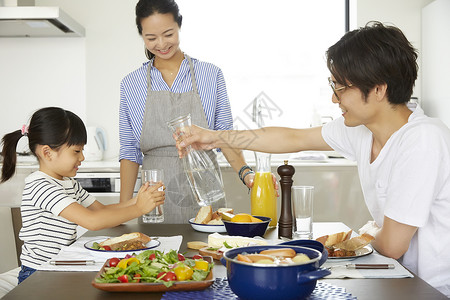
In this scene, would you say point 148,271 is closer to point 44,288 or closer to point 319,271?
point 44,288

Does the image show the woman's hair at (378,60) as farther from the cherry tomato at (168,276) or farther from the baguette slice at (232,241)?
the cherry tomato at (168,276)

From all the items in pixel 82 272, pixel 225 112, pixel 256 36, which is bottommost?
pixel 82 272

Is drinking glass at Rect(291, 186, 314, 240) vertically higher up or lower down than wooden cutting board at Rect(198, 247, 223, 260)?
higher up

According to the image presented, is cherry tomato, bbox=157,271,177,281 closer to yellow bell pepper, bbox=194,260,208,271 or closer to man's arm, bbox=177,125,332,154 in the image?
yellow bell pepper, bbox=194,260,208,271

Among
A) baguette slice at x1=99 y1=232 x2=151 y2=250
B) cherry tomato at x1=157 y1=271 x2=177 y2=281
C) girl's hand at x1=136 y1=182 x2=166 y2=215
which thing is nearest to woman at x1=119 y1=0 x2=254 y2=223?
girl's hand at x1=136 y1=182 x2=166 y2=215

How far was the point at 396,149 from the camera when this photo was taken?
1.49m

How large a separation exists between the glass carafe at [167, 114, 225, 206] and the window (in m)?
2.51

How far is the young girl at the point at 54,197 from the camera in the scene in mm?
1750

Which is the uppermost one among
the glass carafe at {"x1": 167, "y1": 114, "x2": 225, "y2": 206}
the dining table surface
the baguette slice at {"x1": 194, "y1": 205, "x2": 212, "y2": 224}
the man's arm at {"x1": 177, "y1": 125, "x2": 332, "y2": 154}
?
the man's arm at {"x1": 177, "y1": 125, "x2": 332, "y2": 154}

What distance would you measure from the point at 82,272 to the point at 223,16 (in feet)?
10.5

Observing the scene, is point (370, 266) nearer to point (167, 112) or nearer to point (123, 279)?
point (123, 279)

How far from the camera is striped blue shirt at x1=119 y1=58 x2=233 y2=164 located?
237cm

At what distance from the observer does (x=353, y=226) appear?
358 cm

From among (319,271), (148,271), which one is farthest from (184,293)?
(319,271)
